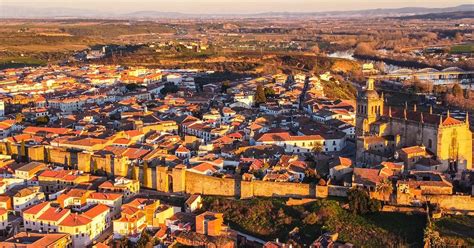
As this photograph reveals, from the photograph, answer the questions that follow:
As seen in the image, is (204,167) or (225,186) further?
(204,167)

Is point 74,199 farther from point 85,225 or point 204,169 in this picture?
point 204,169

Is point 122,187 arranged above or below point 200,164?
below

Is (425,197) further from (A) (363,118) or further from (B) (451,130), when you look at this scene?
(A) (363,118)

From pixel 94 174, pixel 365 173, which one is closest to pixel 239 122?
pixel 94 174

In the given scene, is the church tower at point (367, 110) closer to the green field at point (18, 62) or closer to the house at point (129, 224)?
the house at point (129, 224)

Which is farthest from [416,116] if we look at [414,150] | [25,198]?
[25,198]

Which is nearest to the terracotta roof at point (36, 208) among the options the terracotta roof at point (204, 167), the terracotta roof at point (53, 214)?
the terracotta roof at point (53, 214)

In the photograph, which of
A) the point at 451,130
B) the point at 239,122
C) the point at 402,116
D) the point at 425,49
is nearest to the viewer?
the point at 451,130

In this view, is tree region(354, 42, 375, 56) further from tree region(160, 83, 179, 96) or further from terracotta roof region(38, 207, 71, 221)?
terracotta roof region(38, 207, 71, 221)
